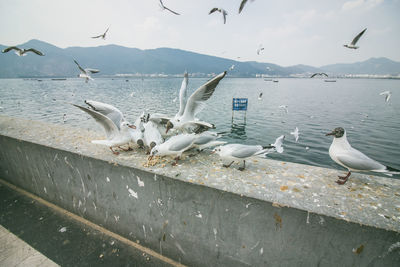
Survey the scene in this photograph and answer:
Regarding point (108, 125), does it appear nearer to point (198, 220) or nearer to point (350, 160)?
point (198, 220)

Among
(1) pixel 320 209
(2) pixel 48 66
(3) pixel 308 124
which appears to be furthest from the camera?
(2) pixel 48 66

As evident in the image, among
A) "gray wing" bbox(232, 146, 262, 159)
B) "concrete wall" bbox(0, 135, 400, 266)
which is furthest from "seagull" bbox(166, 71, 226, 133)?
"concrete wall" bbox(0, 135, 400, 266)

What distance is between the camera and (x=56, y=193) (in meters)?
3.15

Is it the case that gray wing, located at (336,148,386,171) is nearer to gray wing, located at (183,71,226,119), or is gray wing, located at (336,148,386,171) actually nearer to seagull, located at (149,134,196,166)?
seagull, located at (149,134,196,166)

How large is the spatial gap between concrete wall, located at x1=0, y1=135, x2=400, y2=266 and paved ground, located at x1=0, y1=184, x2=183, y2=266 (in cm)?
15

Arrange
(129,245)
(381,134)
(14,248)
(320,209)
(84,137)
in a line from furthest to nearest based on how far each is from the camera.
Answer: (381,134), (84,137), (129,245), (14,248), (320,209)

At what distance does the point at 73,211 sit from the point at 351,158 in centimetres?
408

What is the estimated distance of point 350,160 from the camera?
2.04 meters

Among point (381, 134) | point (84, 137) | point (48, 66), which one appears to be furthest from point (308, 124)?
point (48, 66)

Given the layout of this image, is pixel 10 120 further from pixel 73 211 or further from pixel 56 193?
pixel 73 211

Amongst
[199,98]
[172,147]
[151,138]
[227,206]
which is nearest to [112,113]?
[151,138]

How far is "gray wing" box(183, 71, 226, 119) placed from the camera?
3.83m

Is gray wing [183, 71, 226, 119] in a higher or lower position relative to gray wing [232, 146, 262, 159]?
higher

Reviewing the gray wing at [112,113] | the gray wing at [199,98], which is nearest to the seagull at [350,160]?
the gray wing at [199,98]
